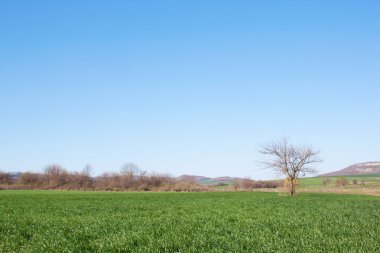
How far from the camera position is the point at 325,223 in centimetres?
1961

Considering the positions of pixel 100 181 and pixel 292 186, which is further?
pixel 100 181

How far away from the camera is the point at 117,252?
1249 centimetres

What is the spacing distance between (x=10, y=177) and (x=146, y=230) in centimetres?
12446

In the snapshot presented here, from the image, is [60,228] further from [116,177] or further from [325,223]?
[116,177]

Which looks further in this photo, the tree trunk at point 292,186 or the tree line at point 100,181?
the tree line at point 100,181

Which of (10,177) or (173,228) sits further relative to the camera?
(10,177)

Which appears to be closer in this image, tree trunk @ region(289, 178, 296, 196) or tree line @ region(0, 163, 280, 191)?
tree trunk @ region(289, 178, 296, 196)

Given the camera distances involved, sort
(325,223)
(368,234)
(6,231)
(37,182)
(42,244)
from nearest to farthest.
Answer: (42,244), (368,234), (6,231), (325,223), (37,182)

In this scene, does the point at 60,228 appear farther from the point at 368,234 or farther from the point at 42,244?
the point at 368,234

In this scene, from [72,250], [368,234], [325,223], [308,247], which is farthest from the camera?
[325,223]

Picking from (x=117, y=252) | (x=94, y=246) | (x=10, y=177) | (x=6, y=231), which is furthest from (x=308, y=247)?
(x=10, y=177)

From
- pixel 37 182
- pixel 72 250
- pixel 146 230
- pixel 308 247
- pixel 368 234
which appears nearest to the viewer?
pixel 308 247

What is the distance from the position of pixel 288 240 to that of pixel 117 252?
19.7 ft

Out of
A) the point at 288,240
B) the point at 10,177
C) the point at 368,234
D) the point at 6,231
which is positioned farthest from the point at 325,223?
the point at 10,177
